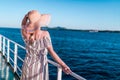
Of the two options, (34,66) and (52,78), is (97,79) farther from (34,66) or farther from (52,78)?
(34,66)

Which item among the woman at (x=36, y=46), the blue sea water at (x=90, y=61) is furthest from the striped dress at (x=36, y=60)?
the blue sea water at (x=90, y=61)

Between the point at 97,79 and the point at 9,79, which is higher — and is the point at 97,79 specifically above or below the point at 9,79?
below

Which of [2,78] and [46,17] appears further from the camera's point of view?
[2,78]

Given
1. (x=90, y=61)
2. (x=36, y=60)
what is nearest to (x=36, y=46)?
(x=36, y=60)

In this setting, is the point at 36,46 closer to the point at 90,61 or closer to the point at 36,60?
the point at 36,60

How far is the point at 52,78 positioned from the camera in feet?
62.5

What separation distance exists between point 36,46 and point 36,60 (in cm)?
18

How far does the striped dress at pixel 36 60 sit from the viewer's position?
2871 mm

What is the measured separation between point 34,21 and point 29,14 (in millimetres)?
107

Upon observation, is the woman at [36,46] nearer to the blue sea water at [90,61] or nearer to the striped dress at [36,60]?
the striped dress at [36,60]

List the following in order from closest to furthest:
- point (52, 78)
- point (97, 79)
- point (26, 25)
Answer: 1. point (26, 25)
2. point (52, 78)
3. point (97, 79)

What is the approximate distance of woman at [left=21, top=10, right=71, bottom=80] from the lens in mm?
2742

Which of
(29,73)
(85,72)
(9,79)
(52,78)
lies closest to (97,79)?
(85,72)

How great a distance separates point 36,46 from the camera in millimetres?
2900
